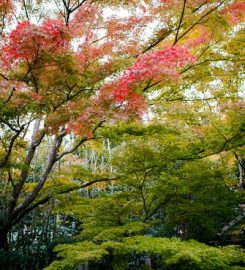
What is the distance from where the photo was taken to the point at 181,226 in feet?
26.9

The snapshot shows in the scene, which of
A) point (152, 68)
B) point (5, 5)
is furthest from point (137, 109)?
point (5, 5)

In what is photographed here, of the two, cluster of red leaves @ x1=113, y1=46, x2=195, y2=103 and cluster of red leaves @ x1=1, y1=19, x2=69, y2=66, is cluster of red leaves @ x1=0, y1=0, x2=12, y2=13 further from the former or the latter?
cluster of red leaves @ x1=113, y1=46, x2=195, y2=103

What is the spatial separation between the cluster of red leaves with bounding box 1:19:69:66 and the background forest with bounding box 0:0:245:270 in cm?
2

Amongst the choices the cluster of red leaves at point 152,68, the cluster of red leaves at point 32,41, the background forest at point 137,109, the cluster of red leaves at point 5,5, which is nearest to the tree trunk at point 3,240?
the background forest at point 137,109

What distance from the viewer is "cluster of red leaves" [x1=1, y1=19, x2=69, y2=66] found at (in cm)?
406

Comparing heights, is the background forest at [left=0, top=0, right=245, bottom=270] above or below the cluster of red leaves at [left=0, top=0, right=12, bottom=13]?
below

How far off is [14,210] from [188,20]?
17.1 feet

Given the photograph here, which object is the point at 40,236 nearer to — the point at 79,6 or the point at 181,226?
the point at 181,226

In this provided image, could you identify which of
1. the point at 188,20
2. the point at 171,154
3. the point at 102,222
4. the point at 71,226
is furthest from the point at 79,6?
the point at 71,226

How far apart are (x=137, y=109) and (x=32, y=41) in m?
1.79

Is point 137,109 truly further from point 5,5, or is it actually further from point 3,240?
point 3,240

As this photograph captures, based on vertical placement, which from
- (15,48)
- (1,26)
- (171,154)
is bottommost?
(171,154)

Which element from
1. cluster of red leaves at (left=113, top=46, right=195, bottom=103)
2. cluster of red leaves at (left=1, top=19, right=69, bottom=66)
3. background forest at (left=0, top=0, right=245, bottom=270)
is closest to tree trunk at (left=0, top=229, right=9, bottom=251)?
background forest at (left=0, top=0, right=245, bottom=270)

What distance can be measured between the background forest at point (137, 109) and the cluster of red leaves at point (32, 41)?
0.05 ft
